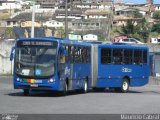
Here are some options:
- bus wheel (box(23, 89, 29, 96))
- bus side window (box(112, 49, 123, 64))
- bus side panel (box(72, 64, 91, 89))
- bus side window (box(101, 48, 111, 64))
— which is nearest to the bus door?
bus side window (box(101, 48, 111, 64))

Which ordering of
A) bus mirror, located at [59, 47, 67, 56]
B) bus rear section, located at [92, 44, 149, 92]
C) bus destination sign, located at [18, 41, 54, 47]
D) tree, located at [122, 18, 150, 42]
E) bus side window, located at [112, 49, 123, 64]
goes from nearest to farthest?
bus destination sign, located at [18, 41, 54, 47]
bus mirror, located at [59, 47, 67, 56]
bus rear section, located at [92, 44, 149, 92]
bus side window, located at [112, 49, 123, 64]
tree, located at [122, 18, 150, 42]

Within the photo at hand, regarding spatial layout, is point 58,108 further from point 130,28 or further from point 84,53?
point 130,28

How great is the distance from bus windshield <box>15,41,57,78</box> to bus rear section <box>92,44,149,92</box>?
18.5 ft

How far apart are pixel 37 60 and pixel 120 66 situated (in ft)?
25.9

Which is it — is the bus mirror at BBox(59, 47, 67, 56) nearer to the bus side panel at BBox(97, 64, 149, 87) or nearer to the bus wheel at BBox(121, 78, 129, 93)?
the bus side panel at BBox(97, 64, 149, 87)

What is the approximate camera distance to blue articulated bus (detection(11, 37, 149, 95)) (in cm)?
2558

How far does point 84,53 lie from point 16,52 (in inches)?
185

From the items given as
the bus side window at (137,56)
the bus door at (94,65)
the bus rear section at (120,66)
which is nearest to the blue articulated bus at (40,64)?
the bus door at (94,65)

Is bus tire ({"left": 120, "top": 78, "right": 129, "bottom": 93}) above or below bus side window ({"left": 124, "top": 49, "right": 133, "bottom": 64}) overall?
below

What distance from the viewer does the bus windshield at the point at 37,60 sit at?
1005 inches

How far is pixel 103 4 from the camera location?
189500mm

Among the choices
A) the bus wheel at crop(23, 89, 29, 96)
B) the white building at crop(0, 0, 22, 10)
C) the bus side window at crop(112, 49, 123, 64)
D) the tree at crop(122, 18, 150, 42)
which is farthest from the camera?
the white building at crop(0, 0, 22, 10)

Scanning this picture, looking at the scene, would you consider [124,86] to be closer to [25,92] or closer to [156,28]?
[25,92]

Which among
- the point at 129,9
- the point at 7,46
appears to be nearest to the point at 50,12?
the point at 129,9
